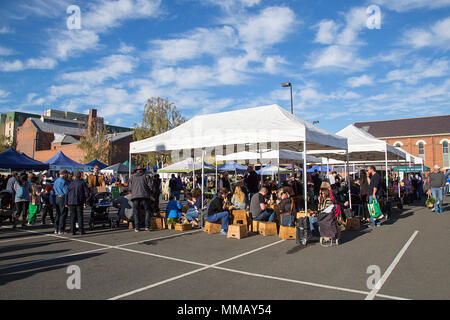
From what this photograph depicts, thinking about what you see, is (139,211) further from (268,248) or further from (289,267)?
(289,267)

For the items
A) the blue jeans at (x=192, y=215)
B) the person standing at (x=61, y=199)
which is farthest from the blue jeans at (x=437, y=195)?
the person standing at (x=61, y=199)

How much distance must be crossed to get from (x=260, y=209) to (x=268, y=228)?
22.2 inches

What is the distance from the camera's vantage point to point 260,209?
859cm

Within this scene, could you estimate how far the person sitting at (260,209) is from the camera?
335 inches

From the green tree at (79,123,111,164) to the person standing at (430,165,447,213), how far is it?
42.8 meters

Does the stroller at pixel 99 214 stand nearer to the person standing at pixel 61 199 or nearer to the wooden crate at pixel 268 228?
the person standing at pixel 61 199

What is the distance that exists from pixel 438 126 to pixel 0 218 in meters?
73.9

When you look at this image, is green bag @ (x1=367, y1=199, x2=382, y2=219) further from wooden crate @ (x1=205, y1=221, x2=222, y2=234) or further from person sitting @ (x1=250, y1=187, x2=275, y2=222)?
wooden crate @ (x1=205, y1=221, x2=222, y2=234)

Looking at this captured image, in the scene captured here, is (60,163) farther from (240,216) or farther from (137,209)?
(240,216)

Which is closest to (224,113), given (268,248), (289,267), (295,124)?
(295,124)

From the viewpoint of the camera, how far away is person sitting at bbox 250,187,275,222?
8.51m

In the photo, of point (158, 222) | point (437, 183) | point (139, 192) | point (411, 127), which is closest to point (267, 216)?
point (158, 222)

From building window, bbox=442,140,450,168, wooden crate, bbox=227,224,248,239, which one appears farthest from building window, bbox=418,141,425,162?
wooden crate, bbox=227,224,248,239

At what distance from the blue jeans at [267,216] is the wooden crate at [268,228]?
214mm
